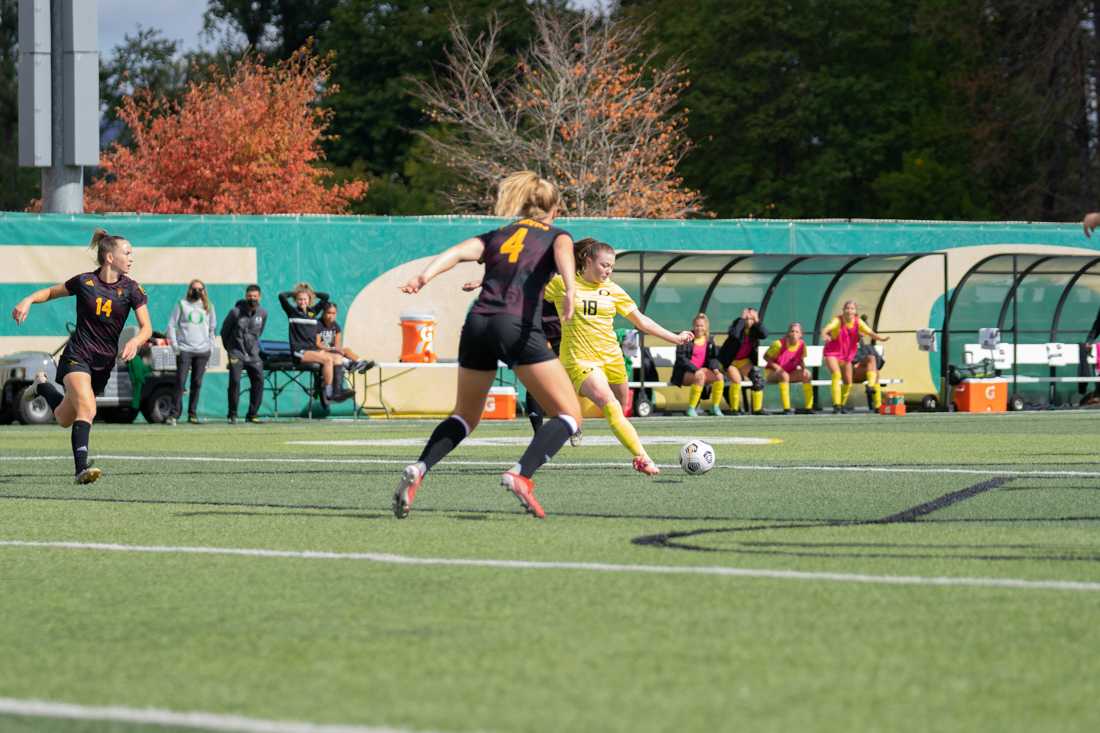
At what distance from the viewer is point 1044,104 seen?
53312 millimetres

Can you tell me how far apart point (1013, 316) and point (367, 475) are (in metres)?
20.4

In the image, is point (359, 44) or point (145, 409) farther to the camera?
point (359, 44)

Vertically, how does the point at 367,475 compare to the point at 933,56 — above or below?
below

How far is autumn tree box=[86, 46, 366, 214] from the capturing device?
175 ft

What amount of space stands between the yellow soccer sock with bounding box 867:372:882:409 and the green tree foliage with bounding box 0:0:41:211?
122 feet

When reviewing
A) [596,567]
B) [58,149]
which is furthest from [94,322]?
[58,149]

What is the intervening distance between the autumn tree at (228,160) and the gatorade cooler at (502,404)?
83.6ft

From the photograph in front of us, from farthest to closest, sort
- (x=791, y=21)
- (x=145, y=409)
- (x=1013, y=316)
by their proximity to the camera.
Result: (x=791, y=21), (x=1013, y=316), (x=145, y=409)

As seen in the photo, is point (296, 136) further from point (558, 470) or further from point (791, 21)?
point (558, 470)

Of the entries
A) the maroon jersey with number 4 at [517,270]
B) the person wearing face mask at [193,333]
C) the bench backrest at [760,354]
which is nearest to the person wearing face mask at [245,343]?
the person wearing face mask at [193,333]

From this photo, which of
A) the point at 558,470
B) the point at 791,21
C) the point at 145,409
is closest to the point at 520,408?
the point at 145,409

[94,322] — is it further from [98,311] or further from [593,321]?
[593,321]

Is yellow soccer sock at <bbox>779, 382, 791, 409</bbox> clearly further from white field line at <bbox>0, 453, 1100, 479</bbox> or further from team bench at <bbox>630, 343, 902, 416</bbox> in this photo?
white field line at <bbox>0, 453, 1100, 479</bbox>

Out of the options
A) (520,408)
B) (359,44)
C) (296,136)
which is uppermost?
(359,44)
